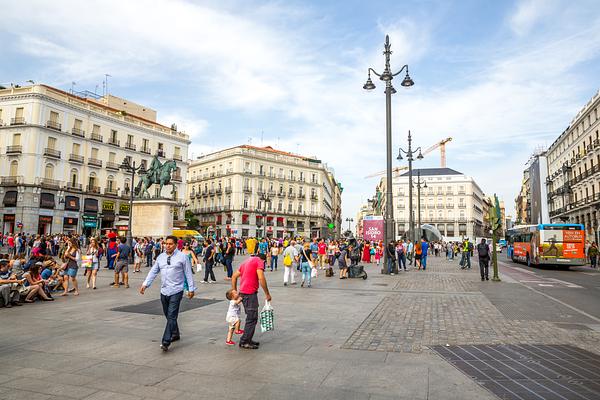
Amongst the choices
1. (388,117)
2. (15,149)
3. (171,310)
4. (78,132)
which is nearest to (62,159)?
(78,132)

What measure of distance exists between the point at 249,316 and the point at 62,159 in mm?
46703

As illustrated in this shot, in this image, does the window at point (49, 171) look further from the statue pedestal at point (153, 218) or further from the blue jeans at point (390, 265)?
the blue jeans at point (390, 265)

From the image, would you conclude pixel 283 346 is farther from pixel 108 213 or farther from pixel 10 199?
pixel 108 213

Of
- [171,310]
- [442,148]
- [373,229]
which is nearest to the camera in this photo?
[171,310]

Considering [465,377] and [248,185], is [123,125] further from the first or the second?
[465,377]

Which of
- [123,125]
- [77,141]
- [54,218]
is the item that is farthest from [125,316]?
[123,125]

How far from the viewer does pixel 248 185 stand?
67438 millimetres

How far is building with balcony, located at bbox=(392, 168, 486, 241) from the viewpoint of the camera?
315 feet

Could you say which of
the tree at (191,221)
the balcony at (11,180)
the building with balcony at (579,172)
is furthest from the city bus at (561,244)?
the tree at (191,221)

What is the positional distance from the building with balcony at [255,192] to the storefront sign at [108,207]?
17.8m

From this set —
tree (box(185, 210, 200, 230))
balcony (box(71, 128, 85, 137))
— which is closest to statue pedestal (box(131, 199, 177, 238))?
balcony (box(71, 128, 85, 137))

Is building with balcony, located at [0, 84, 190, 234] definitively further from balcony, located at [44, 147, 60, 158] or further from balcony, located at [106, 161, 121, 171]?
balcony, located at [106, 161, 121, 171]

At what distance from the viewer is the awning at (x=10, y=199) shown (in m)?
41.0

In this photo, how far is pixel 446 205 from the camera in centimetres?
9712
